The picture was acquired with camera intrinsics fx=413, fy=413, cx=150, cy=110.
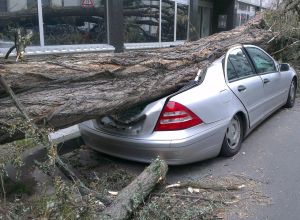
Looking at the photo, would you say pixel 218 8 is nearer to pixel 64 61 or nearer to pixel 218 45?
pixel 218 45

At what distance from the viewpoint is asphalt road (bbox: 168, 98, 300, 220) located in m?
3.81

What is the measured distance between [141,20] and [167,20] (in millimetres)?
1701

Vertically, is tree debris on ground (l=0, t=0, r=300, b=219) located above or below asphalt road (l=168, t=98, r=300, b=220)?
above

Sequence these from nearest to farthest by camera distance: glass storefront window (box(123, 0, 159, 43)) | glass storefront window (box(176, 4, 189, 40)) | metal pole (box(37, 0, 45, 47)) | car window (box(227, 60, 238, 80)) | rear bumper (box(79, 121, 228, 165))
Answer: rear bumper (box(79, 121, 228, 165))
car window (box(227, 60, 238, 80))
metal pole (box(37, 0, 45, 47))
glass storefront window (box(123, 0, 159, 43))
glass storefront window (box(176, 4, 189, 40))

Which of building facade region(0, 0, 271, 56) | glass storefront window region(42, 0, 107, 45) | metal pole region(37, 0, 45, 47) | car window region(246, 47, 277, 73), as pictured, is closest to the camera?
car window region(246, 47, 277, 73)

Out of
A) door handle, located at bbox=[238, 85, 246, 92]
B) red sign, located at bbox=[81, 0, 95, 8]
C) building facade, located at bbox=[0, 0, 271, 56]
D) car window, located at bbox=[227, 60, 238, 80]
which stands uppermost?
red sign, located at bbox=[81, 0, 95, 8]

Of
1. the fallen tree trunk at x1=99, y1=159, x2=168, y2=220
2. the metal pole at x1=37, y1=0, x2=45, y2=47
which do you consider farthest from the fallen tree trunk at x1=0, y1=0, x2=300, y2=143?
the metal pole at x1=37, y1=0, x2=45, y2=47

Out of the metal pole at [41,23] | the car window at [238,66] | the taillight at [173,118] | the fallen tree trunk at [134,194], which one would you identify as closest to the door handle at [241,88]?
the car window at [238,66]

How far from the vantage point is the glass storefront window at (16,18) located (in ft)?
25.6

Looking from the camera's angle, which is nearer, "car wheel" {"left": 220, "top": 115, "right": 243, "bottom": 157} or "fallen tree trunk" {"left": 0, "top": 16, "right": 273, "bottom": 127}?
"fallen tree trunk" {"left": 0, "top": 16, "right": 273, "bottom": 127}

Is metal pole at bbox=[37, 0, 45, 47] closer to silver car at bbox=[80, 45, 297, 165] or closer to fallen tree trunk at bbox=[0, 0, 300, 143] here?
fallen tree trunk at bbox=[0, 0, 300, 143]

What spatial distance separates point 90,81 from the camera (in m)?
4.36

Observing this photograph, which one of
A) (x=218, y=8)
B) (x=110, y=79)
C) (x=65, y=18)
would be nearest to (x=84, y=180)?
(x=110, y=79)

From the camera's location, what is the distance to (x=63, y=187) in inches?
116
